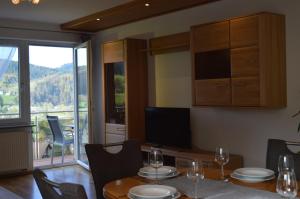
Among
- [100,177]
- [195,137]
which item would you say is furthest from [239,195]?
[195,137]

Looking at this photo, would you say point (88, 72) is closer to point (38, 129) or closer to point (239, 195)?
point (38, 129)

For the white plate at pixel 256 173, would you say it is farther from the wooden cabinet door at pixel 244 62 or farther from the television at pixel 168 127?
the television at pixel 168 127

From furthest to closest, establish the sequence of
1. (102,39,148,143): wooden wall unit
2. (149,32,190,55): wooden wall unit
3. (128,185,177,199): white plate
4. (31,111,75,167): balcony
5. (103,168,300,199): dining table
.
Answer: (31,111,75,167): balcony, (102,39,148,143): wooden wall unit, (149,32,190,55): wooden wall unit, (103,168,300,199): dining table, (128,185,177,199): white plate

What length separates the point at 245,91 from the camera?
3842 mm

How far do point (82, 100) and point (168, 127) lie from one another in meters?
2.22

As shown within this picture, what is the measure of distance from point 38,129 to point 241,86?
4516mm

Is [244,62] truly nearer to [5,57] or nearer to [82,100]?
[82,100]

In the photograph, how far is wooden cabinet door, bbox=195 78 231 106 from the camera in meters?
4.06

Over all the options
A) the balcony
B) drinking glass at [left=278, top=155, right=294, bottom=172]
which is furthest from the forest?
drinking glass at [left=278, top=155, right=294, bottom=172]

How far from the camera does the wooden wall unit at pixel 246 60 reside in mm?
3678

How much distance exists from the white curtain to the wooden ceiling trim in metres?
0.96

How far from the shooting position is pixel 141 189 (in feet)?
6.70

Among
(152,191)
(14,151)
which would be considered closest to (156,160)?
(152,191)

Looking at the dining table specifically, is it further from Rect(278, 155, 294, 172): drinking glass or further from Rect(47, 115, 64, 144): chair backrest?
Rect(47, 115, 64, 144): chair backrest
